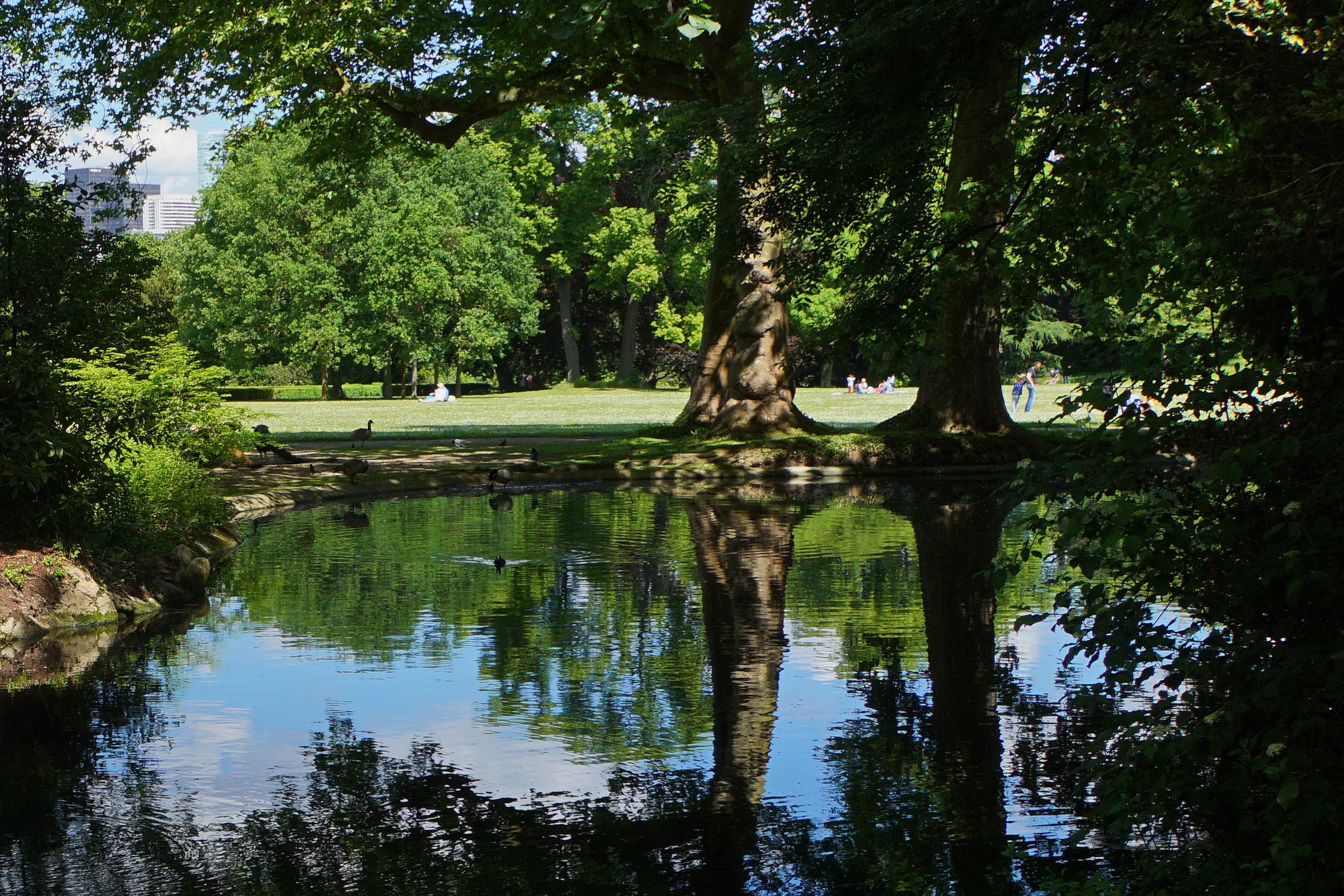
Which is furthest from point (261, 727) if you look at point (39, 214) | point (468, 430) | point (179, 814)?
point (468, 430)

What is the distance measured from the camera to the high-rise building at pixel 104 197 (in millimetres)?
14320

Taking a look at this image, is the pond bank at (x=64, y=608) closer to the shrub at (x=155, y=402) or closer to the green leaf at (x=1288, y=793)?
the shrub at (x=155, y=402)

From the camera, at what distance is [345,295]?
63.1 metres

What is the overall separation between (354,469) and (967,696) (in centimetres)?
1373

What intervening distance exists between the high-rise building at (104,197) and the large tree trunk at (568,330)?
50.6 metres

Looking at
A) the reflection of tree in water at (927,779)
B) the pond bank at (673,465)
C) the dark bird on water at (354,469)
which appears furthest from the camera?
the pond bank at (673,465)

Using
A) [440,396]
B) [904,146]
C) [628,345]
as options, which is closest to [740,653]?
[904,146]

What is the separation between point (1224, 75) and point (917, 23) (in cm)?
450

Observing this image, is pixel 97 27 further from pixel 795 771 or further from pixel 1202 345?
pixel 1202 345

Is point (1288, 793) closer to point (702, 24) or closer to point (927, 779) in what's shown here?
point (927, 779)

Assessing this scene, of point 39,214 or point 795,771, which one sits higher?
point 39,214

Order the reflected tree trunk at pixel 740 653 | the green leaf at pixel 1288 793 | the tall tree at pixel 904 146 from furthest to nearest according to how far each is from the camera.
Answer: the tall tree at pixel 904 146 < the reflected tree trunk at pixel 740 653 < the green leaf at pixel 1288 793

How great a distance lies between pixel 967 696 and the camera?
781 cm

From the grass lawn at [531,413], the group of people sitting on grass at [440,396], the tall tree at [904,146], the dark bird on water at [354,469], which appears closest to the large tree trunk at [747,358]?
the grass lawn at [531,413]
